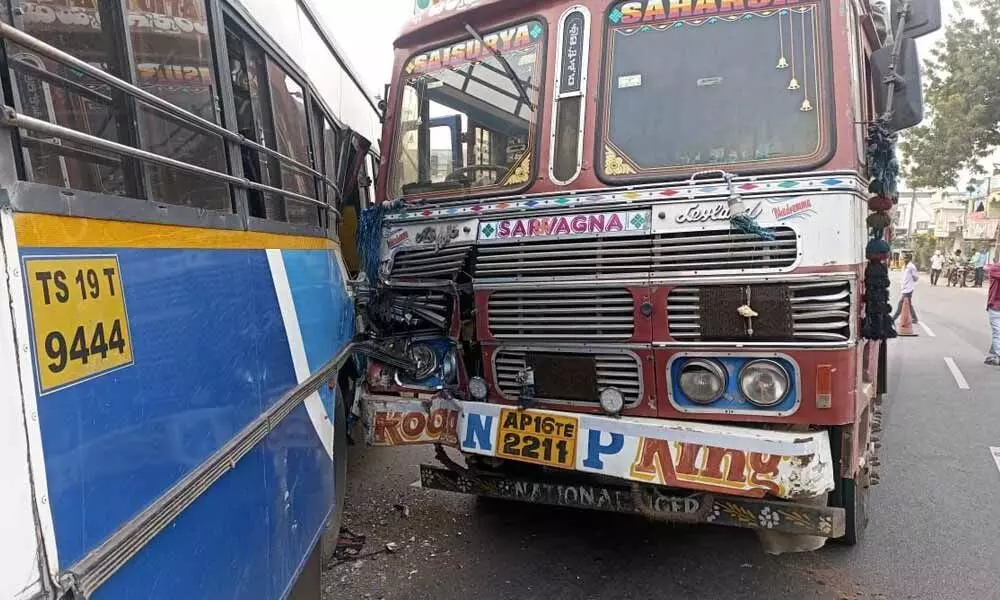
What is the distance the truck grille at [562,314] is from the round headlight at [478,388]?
260mm

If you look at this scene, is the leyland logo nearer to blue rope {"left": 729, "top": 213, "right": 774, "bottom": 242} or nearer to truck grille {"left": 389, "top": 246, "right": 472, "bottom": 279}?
truck grille {"left": 389, "top": 246, "right": 472, "bottom": 279}

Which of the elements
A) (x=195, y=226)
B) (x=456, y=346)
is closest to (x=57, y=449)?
(x=195, y=226)

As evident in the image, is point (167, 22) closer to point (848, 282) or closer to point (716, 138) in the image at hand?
point (716, 138)

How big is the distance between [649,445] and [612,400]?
0.28 m

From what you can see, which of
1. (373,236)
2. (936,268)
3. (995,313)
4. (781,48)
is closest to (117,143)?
(373,236)

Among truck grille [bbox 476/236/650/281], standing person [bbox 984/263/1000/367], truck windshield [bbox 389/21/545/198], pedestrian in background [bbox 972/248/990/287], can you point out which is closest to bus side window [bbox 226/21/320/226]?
truck windshield [bbox 389/21/545/198]

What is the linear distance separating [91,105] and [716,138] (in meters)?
2.45

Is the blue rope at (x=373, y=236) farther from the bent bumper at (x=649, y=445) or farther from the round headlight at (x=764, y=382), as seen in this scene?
the round headlight at (x=764, y=382)

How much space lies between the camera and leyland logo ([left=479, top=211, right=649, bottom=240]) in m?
3.11

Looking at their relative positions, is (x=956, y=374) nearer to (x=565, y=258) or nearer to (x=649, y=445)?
(x=649, y=445)

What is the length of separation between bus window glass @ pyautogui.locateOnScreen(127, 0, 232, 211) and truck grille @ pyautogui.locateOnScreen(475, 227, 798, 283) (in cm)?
148

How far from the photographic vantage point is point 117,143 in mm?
1575

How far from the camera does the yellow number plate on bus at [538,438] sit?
3135 millimetres

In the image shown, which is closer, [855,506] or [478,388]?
[478,388]
